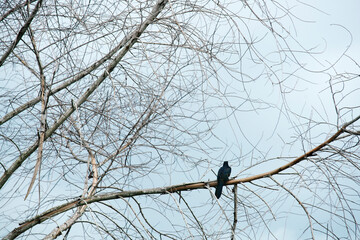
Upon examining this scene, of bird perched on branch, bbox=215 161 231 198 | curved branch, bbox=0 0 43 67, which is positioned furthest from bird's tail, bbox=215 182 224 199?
curved branch, bbox=0 0 43 67

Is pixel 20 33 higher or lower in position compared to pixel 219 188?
higher

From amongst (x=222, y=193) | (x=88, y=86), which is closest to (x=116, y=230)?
(x=222, y=193)

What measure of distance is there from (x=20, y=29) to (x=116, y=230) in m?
2.10

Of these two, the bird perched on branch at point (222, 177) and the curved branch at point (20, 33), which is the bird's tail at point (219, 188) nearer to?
the bird perched on branch at point (222, 177)

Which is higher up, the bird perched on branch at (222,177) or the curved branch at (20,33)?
the curved branch at (20,33)

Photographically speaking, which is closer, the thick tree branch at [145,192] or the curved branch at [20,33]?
the thick tree branch at [145,192]

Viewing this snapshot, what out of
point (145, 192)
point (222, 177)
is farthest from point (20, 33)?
point (222, 177)

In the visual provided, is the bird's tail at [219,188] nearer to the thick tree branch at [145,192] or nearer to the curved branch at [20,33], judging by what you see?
the thick tree branch at [145,192]

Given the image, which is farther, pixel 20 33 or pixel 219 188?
pixel 20 33

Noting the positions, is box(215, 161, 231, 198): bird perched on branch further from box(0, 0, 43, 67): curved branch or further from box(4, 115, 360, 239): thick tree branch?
box(0, 0, 43, 67): curved branch

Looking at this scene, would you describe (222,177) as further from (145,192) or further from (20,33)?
(20,33)

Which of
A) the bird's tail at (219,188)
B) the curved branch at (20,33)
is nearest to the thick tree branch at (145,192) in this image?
the bird's tail at (219,188)

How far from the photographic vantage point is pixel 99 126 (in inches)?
187

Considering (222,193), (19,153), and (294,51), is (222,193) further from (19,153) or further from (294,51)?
(19,153)
